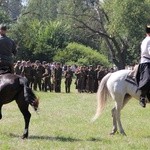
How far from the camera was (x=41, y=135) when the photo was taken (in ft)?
37.7

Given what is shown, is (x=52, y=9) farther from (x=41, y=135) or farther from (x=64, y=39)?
(x=41, y=135)

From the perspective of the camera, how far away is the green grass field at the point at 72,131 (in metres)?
10.0

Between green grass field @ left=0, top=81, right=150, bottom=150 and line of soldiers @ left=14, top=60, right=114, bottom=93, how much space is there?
10.1 m

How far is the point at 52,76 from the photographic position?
1174 inches

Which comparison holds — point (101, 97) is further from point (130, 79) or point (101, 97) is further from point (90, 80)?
point (90, 80)

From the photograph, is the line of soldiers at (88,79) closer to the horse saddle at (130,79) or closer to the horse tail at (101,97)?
the horse tail at (101,97)

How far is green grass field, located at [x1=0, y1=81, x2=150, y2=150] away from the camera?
10047 millimetres

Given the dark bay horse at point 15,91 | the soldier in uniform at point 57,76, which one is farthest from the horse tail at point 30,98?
the soldier in uniform at point 57,76

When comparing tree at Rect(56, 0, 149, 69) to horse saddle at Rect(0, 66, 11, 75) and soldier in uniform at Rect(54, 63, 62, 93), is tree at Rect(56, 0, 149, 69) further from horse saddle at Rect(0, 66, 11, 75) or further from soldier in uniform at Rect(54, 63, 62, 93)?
horse saddle at Rect(0, 66, 11, 75)

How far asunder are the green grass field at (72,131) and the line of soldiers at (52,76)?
10089mm

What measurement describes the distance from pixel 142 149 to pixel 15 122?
494cm

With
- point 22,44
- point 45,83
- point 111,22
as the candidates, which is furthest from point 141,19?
point 45,83

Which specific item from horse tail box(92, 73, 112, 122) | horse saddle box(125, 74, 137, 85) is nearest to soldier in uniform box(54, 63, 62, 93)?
horse tail box(92, 73, 112, 122)

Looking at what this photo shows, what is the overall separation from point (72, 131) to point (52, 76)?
17579 mm
